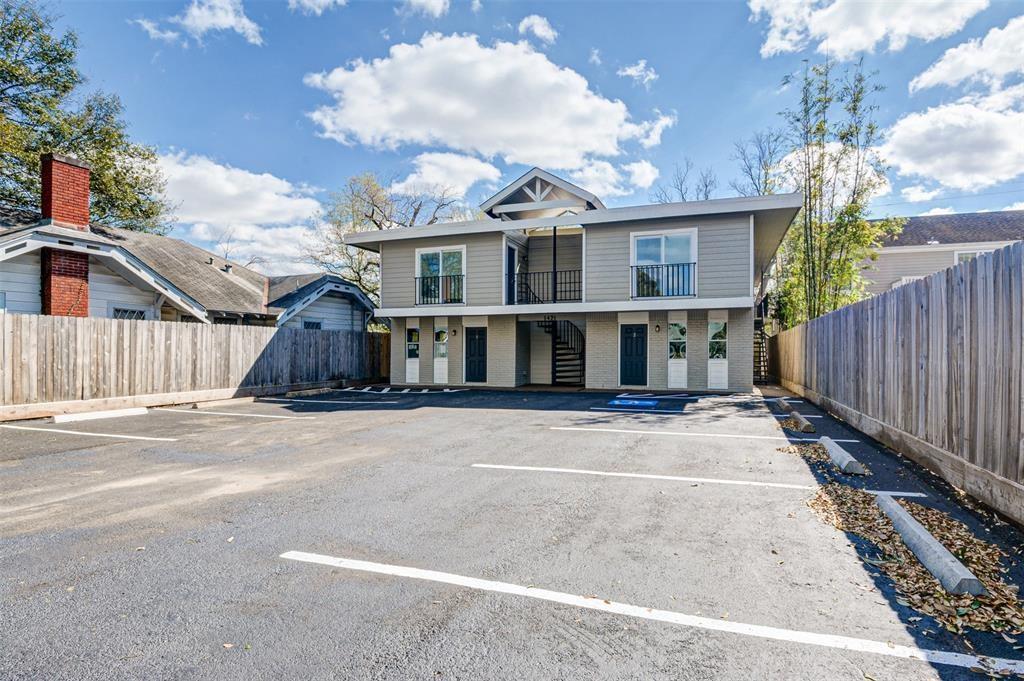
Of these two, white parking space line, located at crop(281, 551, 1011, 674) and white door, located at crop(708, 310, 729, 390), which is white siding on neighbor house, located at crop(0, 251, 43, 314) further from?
white door, located at crop(708, 310, 729, 390)

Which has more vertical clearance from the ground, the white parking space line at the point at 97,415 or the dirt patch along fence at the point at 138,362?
the dirt patch along fence at the point at 138,362

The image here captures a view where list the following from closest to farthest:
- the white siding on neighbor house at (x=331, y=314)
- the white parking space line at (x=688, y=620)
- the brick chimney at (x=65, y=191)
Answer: the white parking space line at (x=688, y=620) < the brick chimney at (x=65, y=191) < the white siding on neighbor house at (x=331, y=314)

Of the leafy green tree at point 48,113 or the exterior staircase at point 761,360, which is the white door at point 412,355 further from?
the leafy green tree at point 48,113

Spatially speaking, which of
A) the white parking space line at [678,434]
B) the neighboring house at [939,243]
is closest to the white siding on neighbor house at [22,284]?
the white parking space line at [678,434]

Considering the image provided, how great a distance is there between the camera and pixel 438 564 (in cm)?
336

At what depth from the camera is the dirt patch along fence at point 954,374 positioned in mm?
3965

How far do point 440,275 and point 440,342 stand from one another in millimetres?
2427

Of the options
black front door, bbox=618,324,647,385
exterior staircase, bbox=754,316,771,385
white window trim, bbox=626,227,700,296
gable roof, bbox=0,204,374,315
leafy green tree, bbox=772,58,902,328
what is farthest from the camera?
exterior staircase, bbox=754,316,771,385

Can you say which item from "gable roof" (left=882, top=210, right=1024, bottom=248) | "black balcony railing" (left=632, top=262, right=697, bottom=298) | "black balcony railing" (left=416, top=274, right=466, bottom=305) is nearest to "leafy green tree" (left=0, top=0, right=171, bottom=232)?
"black balcony railing" (left=416, top=274, right=466, bottom=305)


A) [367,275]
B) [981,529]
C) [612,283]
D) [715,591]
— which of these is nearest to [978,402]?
[981,529]

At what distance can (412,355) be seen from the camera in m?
19.2

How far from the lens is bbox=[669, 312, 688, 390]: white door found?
1588cm

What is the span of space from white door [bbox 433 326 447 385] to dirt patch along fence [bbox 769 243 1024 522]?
13.1m

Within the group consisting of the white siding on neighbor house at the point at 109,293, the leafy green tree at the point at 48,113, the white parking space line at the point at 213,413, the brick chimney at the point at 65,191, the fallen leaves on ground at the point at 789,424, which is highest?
the leafy green tree at the point at 48,113
